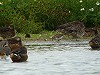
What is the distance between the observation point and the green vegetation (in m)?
26.2

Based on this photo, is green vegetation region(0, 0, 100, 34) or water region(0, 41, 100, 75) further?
green vegetation region(0, 0, 100, 34)

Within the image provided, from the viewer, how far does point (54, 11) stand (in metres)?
26.3

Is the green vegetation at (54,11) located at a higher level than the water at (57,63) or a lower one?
higher

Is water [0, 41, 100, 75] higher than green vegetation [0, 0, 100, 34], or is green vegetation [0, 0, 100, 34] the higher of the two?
green vegetation [0, 0, 100, 34]

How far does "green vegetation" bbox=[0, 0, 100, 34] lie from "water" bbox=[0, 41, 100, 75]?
9171 mm

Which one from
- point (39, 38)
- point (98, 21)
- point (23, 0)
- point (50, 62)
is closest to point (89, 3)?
point (98, 21)

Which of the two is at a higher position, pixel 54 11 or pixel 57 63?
pixel 54 11

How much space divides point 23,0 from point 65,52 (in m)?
11.7

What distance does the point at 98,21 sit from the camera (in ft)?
86.0

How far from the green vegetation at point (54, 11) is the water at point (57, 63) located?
361 inches

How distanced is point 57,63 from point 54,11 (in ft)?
44.0

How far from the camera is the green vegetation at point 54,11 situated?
Answer: 26.2m

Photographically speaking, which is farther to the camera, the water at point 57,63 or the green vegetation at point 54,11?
the green vegetation at point 54,11

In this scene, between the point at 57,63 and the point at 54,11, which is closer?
the point at 57,63
